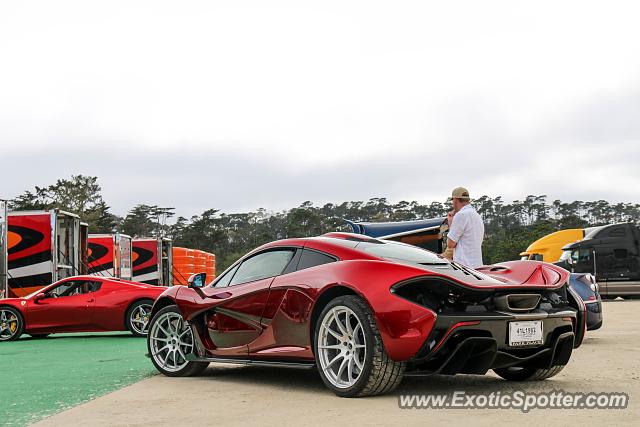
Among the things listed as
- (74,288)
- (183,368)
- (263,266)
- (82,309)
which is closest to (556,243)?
(74,288)

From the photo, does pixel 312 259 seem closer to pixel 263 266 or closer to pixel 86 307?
pixel 263 266

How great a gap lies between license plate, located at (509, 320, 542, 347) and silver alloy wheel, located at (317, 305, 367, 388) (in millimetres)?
1040

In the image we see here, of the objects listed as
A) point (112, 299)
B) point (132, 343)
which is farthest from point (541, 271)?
point (112, 299)

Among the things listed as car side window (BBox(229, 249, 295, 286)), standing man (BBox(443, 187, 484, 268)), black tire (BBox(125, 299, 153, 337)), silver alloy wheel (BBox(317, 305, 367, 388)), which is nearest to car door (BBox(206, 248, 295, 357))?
car side window (BBox(229, 249, 295, 286))

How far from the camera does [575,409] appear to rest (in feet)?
17.7

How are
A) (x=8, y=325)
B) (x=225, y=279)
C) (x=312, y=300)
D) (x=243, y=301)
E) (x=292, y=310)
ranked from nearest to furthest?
(x=312, y=300) → (x=292, y=310) → (x=243, y=301) → (x=225, y=279) → (x=8, y=325)

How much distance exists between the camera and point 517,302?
19.9 ft

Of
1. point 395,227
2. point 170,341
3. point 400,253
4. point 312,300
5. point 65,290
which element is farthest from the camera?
point 395,227

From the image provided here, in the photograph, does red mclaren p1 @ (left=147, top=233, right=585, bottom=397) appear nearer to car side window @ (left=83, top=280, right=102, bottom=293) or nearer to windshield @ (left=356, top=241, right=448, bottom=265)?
windshield @ (left=356, top=241, right=448, bottom=265)

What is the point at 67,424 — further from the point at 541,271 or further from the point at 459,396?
the point at 541,271

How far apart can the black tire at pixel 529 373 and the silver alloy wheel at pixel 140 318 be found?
8.68 metres

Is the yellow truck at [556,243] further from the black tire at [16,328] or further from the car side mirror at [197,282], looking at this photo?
the car side mirror at [197,282]

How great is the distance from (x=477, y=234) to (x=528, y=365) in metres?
2.75

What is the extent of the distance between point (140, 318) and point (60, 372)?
18.5ft
